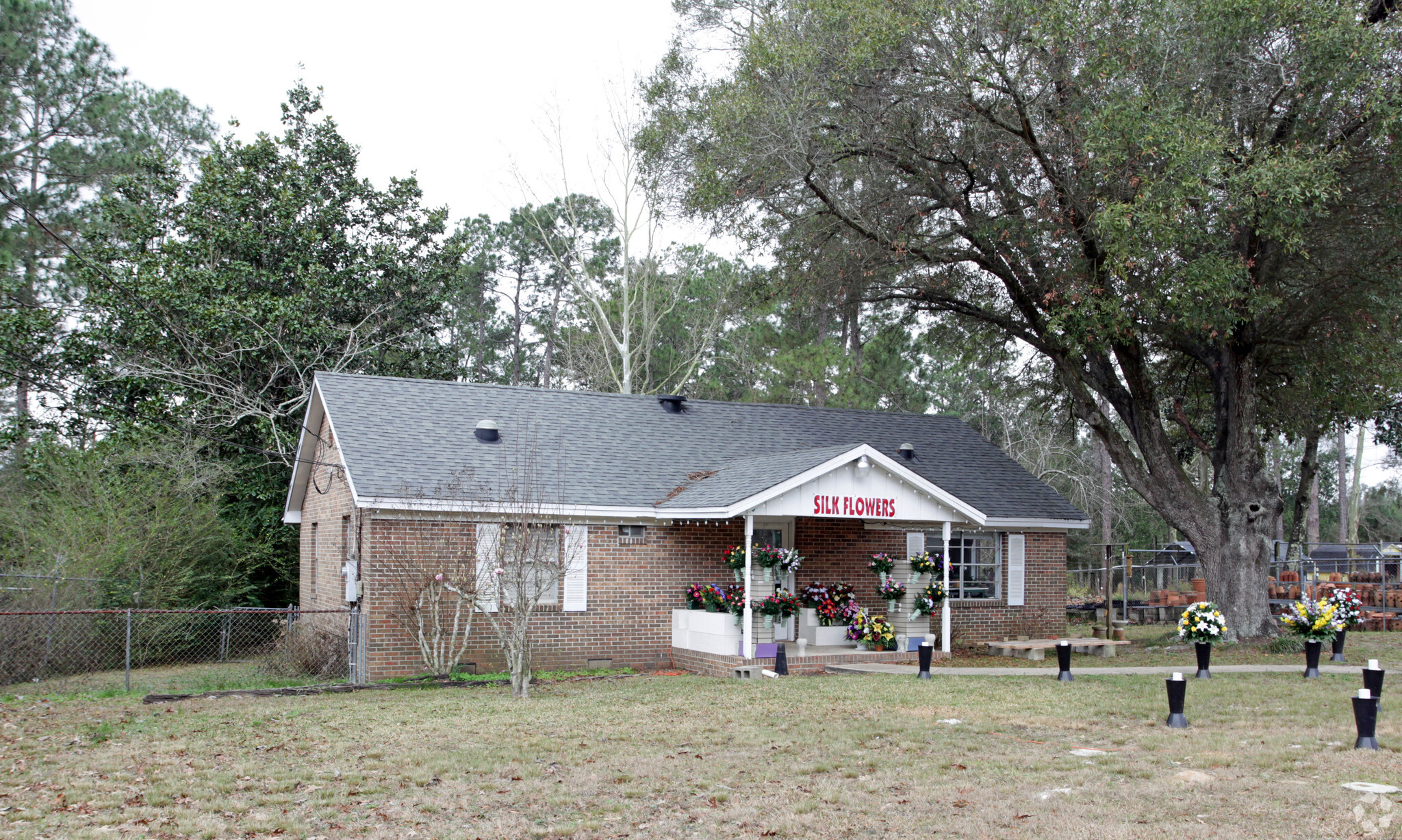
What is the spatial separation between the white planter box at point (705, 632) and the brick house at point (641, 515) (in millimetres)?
33

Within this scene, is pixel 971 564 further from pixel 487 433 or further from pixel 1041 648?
pixel 487 433

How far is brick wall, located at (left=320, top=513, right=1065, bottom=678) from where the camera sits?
54.1 ft

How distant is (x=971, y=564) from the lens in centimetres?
2133

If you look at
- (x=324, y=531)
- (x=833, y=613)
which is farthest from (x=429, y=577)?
(x=833, y=613)

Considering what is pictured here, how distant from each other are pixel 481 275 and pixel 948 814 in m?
41.8

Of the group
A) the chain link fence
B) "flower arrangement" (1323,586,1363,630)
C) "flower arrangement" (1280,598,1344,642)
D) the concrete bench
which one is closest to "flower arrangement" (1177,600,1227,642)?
"flower arrangement" (1280,598,1344,642)

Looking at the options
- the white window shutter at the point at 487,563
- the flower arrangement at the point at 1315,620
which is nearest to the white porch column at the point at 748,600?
the white window shutter at the point at 487,563

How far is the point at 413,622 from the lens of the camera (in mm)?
16516

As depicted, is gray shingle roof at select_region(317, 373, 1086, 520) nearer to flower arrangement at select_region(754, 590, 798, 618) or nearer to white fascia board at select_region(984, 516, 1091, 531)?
white fascia board at select_region(984, 516, 1091, 531)

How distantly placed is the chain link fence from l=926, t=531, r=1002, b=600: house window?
37.1 feet

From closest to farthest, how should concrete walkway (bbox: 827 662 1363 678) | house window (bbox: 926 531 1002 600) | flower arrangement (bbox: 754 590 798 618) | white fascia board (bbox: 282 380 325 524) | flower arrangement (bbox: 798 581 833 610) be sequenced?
concrete walkway (bbox: 827 662 1363 678) → flower arrangement (bbox: 754 590 798 618) → flower arrangement (bbox: 798 581 833 610) → white fascia board (bbox: 282 380 325 524) → house window (bbox: 926 531 1002 600)

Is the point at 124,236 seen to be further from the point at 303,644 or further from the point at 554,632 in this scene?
the point at 554,632

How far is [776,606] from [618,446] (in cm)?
457

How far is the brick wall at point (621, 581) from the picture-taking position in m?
16.5
